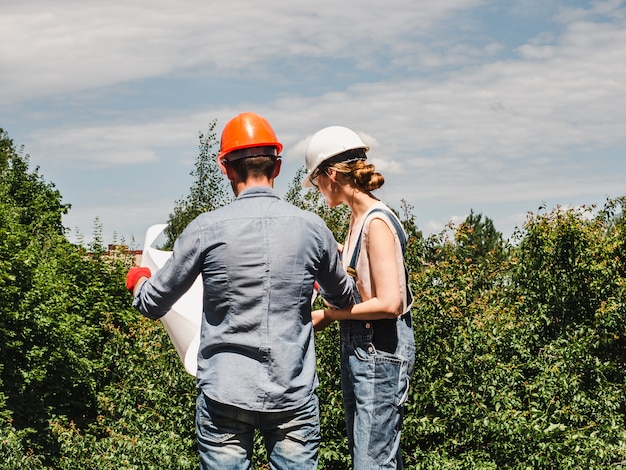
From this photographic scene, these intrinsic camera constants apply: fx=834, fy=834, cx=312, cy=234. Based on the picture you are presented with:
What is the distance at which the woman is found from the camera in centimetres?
318

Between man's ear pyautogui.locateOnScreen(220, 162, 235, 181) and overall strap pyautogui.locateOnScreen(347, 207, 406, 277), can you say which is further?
overall strap pyautogui.locateOnScreen(347, 207, 406, 277)

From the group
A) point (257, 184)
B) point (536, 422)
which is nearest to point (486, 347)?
point (536, 422)

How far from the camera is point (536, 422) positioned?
19.2ft

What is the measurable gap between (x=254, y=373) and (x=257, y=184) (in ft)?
2.12

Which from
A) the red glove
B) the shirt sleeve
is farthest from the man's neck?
the red glove

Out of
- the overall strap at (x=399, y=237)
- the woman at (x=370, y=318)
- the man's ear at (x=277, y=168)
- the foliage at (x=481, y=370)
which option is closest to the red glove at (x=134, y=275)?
the man's ear at (x=277, y=168)

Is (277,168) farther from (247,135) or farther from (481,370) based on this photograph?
(481,370)

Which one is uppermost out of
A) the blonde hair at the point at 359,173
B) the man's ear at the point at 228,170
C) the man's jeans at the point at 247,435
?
the blonde hair at the point at 359,173

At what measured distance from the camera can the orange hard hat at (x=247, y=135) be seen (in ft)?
9.25

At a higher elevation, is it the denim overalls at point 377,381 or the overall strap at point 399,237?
the overall strap at point 399,237

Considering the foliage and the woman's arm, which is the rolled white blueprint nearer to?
the woman's arm

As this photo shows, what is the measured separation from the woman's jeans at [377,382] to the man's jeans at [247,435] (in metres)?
0.46

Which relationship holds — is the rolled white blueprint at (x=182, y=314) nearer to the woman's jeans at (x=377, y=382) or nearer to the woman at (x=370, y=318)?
the woman at (x=370, y=318)

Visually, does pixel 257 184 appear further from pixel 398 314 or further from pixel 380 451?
pixel 380 451
